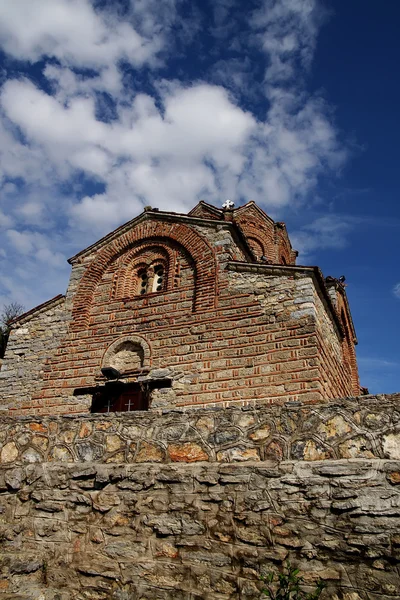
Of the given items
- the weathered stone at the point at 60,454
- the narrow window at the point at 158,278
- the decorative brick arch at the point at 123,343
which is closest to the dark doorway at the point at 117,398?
the decorative brick arch at the point at 123,343

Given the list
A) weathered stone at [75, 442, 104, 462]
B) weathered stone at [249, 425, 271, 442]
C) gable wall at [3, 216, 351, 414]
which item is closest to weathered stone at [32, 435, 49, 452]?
weathered stone at [75, 442, 104, 462]

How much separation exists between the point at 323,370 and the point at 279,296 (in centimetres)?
161

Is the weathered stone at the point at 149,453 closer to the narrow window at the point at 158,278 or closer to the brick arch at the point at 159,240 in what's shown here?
the brick arch at the point at 159,240

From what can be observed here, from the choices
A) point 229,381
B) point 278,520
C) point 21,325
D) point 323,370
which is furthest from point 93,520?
point 21,325

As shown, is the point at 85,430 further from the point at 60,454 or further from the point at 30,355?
the point at 30,355

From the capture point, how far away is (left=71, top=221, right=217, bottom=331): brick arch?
964cm

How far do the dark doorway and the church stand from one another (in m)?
0.02

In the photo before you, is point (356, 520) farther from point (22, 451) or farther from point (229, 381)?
point (229, 381)

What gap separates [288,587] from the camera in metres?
3.05

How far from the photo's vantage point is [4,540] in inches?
156

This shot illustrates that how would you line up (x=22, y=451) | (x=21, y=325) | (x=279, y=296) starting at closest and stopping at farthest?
1. (x=22, y=451)
2. (x=279, y=296)
3. (x=21, y=325)

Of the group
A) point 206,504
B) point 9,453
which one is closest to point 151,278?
point 9,453

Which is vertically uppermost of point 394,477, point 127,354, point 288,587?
point 127,354

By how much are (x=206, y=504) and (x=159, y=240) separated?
8272mm
